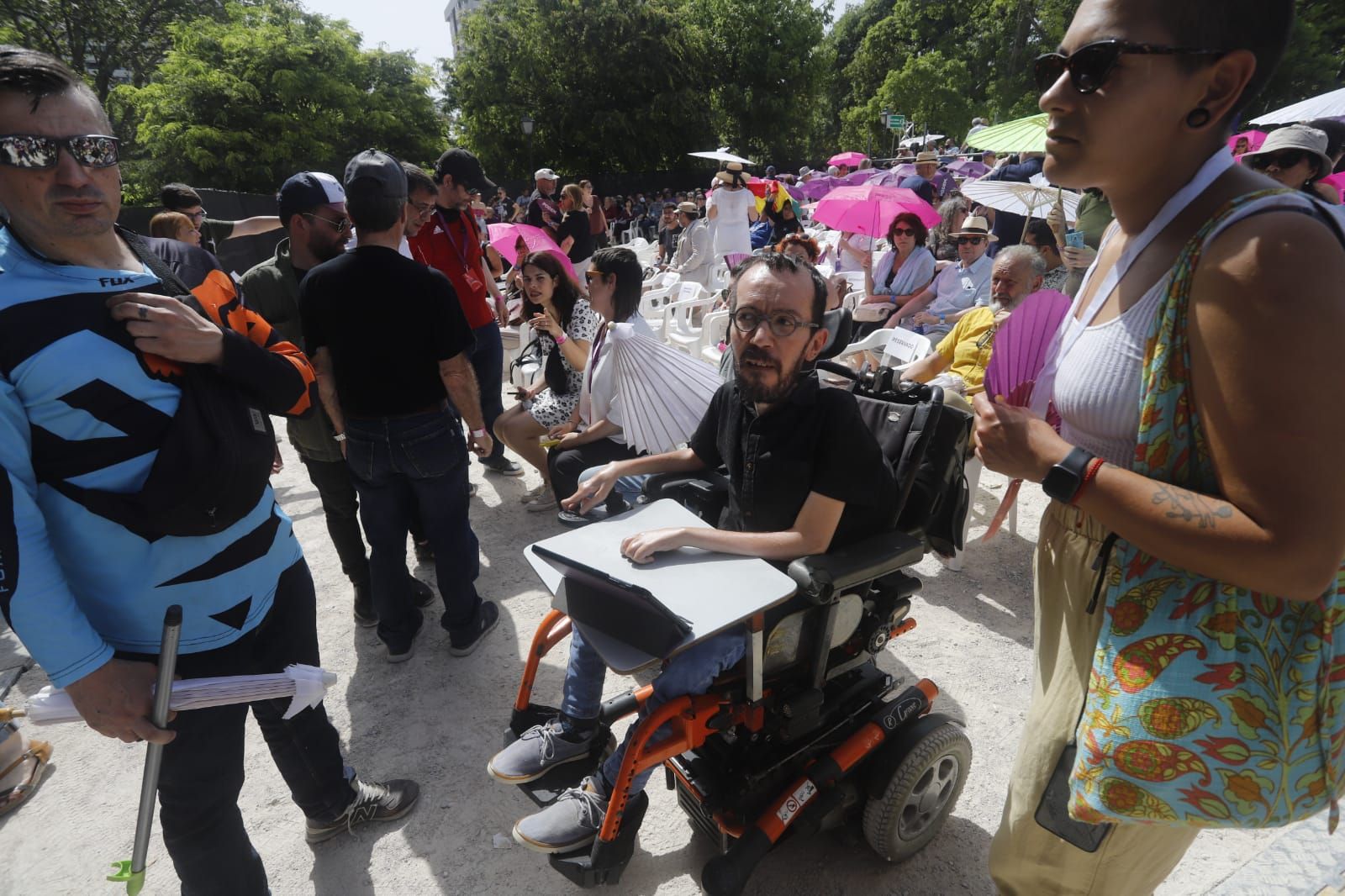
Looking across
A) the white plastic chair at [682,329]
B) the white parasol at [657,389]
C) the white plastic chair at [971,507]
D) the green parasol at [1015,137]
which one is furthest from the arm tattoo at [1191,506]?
the white plastic chair at [682,329]

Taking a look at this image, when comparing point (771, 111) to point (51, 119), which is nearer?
point (51, 119)

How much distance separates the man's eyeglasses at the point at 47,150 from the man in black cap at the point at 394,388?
1297mm

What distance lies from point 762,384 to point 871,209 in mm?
4582

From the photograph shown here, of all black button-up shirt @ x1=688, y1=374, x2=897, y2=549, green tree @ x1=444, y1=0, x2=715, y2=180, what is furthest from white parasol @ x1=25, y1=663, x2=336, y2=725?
green tree @ x1=444, y1=0, x2=715, y2=180

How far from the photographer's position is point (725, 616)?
1546mm

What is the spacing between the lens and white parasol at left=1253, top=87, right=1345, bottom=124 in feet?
18.6

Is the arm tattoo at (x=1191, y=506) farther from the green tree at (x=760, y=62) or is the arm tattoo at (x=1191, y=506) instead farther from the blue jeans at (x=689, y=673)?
the green tree at (x=760, y=62)

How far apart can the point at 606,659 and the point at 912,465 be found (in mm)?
1069

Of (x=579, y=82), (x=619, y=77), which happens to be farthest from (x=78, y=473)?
(x=579, y=82)

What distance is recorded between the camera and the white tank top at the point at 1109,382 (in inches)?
40.9

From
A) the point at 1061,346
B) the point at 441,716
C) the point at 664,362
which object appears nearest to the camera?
the point at 1061,346

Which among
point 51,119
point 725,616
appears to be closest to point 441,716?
point 725,616

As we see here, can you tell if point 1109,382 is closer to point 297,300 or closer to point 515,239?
point 297,300

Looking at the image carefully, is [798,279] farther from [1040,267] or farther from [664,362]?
[1040,267]
